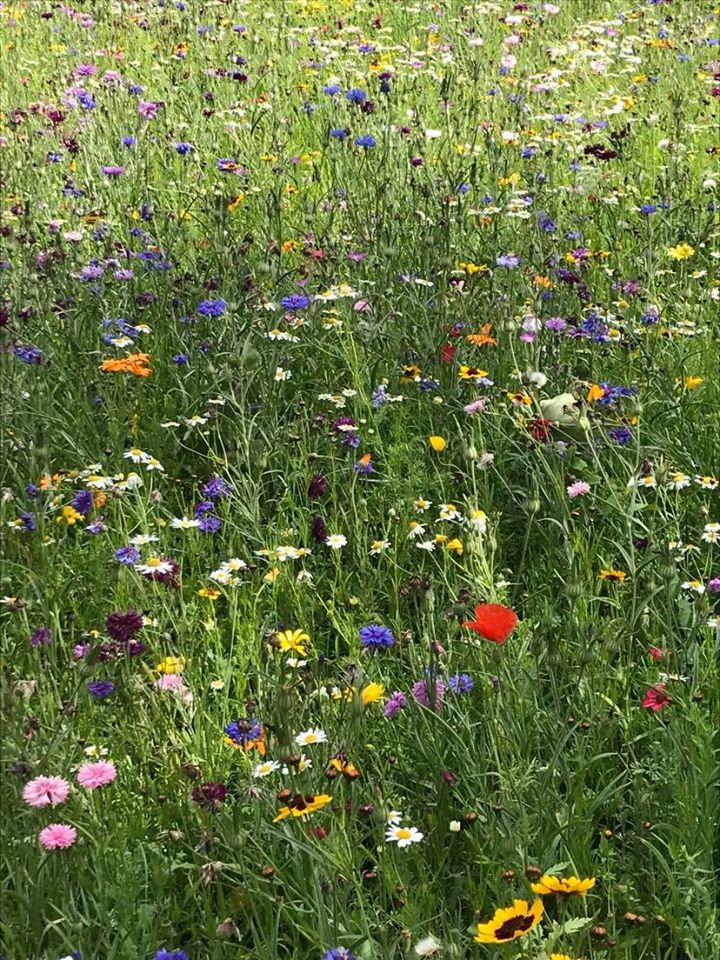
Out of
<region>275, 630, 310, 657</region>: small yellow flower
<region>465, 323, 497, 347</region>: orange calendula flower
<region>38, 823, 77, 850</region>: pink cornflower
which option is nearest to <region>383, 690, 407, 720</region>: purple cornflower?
<region>275, 630, 310, 657</region>: small yellow flower

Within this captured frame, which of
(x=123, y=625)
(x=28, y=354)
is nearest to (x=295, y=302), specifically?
(x=28, y=354)

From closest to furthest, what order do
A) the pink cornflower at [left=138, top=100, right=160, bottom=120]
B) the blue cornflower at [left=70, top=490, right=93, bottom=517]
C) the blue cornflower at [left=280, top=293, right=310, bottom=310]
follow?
the blue cornflower at [left=70, top=490, right=93, bottom=517]
the blue cornflower at [left=280, top=293, right=310, bottom=310]
the pink cornflower at [left=138, top=100, right=160, bottom=120]

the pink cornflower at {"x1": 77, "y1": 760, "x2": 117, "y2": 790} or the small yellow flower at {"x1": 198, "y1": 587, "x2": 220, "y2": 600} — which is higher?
the pink cornflower at {"x1": 77, "y1": 760, "x2": 117, "y2": 790}

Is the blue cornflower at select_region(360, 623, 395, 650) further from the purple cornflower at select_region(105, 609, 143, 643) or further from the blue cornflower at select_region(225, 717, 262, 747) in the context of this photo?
the purple cornflower at select_region(105, 609, 143, 643)

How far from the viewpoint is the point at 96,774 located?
1.57 m

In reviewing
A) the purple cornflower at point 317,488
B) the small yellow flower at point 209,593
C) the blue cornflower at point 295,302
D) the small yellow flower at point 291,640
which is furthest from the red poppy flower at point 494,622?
the blue cornflower at point 295,302

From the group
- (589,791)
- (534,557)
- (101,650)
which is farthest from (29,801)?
(534,557)

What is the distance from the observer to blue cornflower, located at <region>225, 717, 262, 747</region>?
156 centimetres

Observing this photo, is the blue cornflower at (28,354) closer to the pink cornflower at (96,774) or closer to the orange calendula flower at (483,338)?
the orange calendula flower at (483,338)

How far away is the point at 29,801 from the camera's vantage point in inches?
55.9

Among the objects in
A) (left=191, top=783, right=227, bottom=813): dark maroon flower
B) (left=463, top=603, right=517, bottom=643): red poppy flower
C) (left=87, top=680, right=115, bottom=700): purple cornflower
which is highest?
(left=463, top=603, right=517, bottom=643): red poppy flower

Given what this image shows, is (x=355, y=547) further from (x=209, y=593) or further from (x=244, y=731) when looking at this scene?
(x=244, y=731)

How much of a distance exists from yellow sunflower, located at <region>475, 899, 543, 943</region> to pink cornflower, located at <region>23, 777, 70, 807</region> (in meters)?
0.61

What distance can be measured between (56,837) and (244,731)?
291 mm
